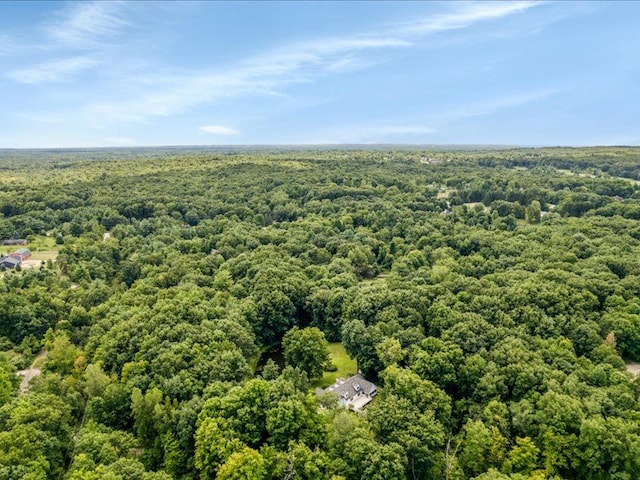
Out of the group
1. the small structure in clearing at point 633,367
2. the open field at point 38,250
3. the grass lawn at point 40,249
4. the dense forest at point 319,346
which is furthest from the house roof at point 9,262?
the small structure in clearing at point 633,367

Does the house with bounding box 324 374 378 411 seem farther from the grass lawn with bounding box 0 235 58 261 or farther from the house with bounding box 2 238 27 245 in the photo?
the house with bounding box 2 238 27 245

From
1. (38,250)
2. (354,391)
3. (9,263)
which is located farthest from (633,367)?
(38,250)

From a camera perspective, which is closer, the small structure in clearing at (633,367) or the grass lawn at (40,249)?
the small structure in clearing at (633,367)

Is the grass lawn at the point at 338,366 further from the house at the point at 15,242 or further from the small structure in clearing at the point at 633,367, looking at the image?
the house at the point at 15,242

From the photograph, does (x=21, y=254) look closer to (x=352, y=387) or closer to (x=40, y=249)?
(x=40, y=249)

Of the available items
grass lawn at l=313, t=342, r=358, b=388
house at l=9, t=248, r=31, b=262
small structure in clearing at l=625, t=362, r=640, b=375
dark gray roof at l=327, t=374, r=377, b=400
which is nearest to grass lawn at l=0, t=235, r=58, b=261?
house at l=9, t=248, r=31, b=262

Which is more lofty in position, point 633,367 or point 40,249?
point 40,249
